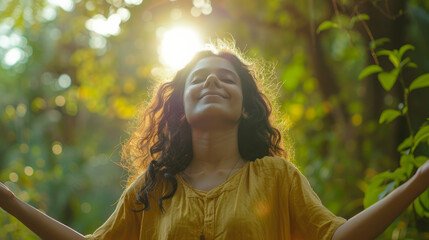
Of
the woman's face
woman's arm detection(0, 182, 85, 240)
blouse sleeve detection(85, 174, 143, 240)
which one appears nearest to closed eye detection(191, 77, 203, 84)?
the woman's face

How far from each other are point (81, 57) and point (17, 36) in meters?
4.77

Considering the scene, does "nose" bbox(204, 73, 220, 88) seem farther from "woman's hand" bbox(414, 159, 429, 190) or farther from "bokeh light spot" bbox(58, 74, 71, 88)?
"bokeh light spot" bbox(58, 74, 71, 88)

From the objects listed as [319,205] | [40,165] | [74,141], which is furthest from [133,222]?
[74,141]

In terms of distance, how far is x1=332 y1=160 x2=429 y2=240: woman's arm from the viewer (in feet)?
4.21

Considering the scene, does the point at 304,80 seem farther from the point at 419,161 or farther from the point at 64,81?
the point at 64,81

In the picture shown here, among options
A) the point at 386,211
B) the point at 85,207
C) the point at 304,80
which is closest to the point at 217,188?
the point at 386,211

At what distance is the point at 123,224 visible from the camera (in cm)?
164

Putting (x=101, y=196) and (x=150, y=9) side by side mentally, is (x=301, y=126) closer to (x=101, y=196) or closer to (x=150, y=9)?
(x=150, y=9)

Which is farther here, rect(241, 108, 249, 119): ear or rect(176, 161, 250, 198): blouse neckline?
rect(241, 108, 249, 119): ear

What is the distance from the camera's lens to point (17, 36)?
10438mm

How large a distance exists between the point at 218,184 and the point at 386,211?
0.56m

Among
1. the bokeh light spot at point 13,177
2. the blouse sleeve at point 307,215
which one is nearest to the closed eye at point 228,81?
the blouse sleeve at point 307,215

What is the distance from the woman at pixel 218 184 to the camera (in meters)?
1.46

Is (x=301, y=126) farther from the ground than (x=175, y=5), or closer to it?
closer to it
